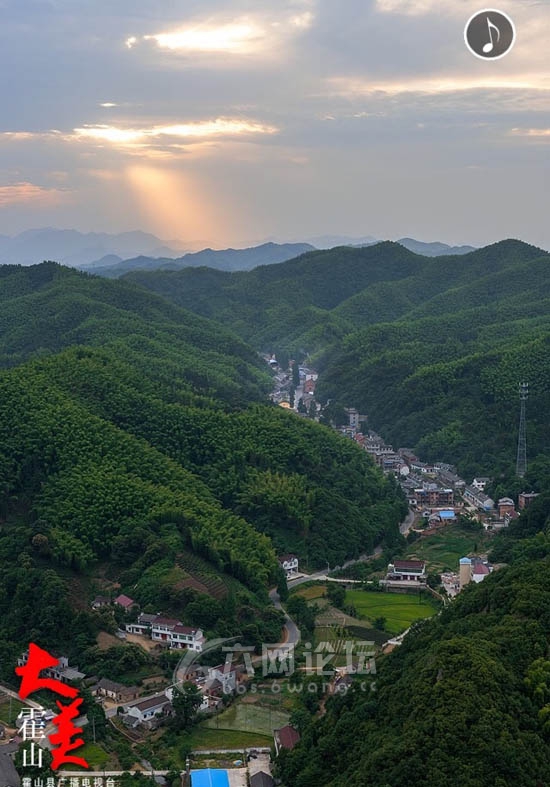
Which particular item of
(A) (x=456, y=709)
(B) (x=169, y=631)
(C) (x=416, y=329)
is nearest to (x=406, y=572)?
(B) (x=169, y=631)

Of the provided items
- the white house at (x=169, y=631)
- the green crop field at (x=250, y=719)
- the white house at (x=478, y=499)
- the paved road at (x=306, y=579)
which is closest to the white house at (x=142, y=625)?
the white house at (x=169, y=631)

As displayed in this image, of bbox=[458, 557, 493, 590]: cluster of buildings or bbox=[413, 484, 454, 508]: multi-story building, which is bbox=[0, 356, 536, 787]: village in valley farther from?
bbox=[413, 484, 454, 508]: multi-story building

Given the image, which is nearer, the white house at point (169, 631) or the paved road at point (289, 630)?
the white house at point (169, 631)

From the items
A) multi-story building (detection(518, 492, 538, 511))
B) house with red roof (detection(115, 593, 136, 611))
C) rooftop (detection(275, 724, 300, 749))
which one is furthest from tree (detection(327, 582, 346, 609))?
multi-story building (detection(518, 492, 538, 511))

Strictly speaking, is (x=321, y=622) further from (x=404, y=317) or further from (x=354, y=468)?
(x=404, y=317)

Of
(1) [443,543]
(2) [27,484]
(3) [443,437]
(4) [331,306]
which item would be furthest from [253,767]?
(4) [331,306]

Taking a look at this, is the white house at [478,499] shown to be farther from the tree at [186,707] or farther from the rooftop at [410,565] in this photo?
the tree at [186,707]
